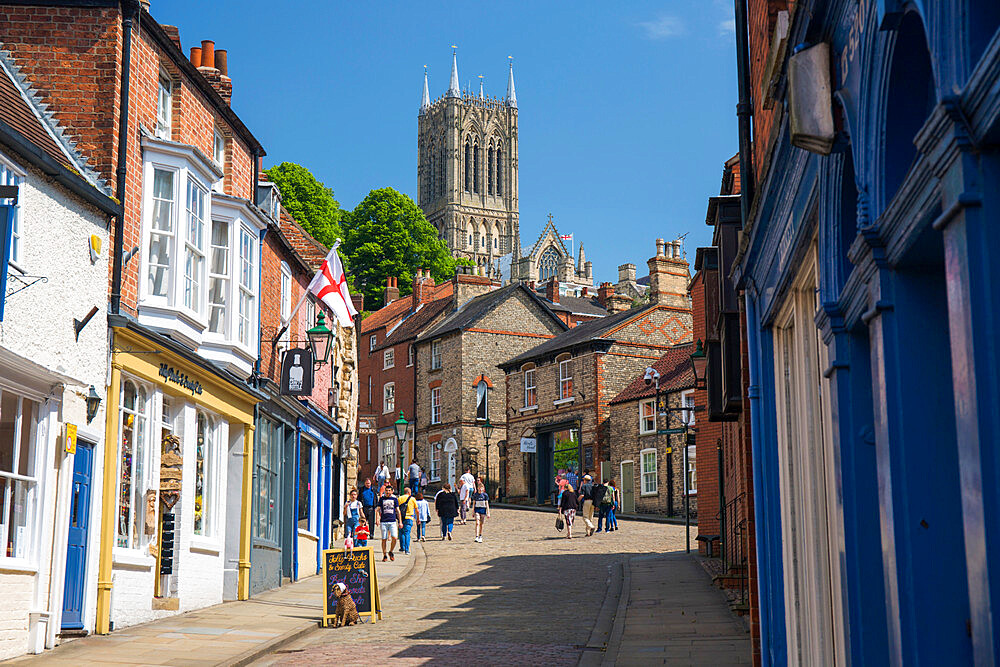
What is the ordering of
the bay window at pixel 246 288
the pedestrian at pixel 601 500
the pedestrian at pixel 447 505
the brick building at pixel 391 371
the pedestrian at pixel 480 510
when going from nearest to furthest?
the bay window at pixel 246 288, the pedestrian at pixel 480 510, the pedestrian at pixel 447 505, the pedestrian at pixel 601 500, the brick building at pixel 391 371

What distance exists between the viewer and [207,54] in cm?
2138

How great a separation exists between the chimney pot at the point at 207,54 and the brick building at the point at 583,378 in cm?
2624

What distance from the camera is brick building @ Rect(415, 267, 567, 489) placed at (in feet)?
174

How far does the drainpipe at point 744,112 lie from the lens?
1030cm

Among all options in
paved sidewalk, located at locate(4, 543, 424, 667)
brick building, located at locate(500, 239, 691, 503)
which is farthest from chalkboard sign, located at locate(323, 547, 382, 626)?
brick building, located at locate(500, 239, 691, 503)

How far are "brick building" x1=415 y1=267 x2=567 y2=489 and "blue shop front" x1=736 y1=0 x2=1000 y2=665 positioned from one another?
44.9 meters

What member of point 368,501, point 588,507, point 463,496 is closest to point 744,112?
point 588,507

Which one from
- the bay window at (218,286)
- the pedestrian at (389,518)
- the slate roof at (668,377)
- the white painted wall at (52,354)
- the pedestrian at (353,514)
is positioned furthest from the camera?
the slate roof at (668,377)

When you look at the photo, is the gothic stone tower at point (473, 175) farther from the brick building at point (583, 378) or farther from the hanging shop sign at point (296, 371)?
the hanging shop sign at point (296, 371)

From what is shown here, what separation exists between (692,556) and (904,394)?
71.4ft

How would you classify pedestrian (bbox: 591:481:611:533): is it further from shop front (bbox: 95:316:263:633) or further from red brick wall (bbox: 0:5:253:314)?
red brick wall (bbox: 0:5:253:314)

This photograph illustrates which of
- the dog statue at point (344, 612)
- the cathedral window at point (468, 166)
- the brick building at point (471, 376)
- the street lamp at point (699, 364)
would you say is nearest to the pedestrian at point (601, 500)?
the street lamp at point (699, 364)

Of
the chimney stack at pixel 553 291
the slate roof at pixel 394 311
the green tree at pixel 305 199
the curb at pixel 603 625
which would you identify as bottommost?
the curb at pixel 603 625

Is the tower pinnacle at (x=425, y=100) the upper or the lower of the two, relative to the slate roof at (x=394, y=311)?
upper
